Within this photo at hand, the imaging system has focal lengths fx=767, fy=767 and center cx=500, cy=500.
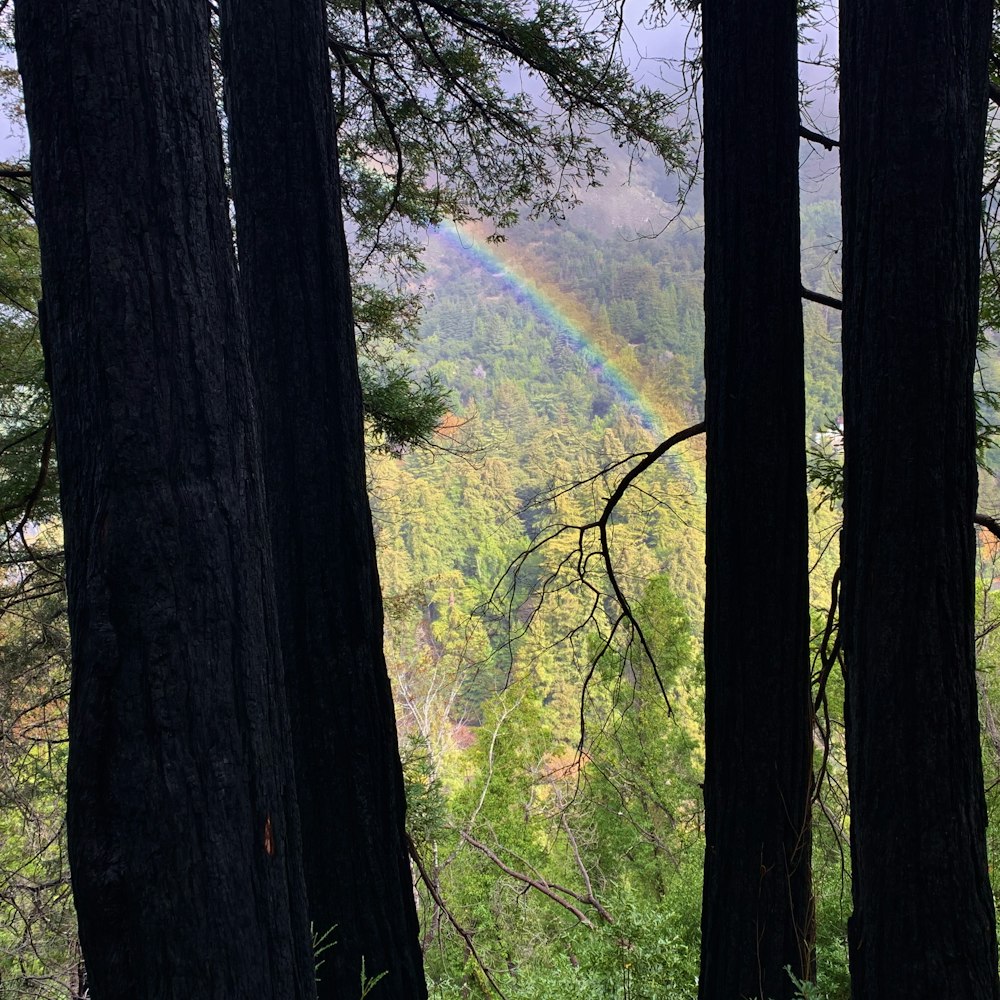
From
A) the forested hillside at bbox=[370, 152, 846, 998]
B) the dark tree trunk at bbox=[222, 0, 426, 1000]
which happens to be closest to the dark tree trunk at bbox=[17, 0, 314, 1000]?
the dark tree trunk at bbox=[222, 0, 426, 1000]

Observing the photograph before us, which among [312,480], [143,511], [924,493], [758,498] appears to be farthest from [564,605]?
[143,511]

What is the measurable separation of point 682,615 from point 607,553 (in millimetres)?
12301

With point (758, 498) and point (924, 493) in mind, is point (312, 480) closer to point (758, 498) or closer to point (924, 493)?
point (758, 498)

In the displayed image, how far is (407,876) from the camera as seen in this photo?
236cm

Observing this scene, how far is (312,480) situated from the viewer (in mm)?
2260

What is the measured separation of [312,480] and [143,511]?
1.13 metres

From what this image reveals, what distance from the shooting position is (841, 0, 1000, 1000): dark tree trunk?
1.80 m

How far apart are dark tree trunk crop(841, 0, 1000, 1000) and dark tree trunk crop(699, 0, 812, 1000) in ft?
1.61

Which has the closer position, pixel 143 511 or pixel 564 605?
pixel 143 511

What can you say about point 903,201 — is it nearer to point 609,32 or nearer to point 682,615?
point 609,32

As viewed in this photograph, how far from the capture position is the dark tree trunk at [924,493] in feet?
5.90

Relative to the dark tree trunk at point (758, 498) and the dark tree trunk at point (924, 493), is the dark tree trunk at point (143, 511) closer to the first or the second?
the dark tree trunk at point (924, 493)

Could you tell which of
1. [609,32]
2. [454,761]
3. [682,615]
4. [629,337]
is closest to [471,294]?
[629,337]

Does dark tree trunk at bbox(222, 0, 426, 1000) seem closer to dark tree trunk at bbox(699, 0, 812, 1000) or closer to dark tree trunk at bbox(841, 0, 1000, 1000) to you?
dark tree trunk at bbox(699, 0, 812, 1000)
